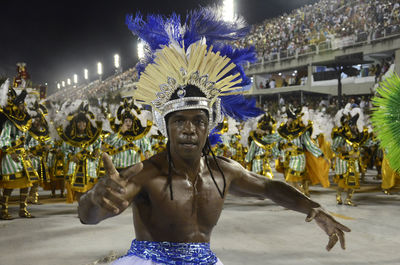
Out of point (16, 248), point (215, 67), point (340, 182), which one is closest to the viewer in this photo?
point (215, 67)

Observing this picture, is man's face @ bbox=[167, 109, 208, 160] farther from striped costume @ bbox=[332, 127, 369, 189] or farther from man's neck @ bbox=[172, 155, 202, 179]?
striped costume @ bbox=[332, 127, 369, 189]

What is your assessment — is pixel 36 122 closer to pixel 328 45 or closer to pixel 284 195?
pixel 284 195

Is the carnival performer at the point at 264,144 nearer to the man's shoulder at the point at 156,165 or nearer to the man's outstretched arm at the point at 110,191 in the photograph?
the man's shoulder at the point at 156,165

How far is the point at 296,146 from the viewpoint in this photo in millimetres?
8578

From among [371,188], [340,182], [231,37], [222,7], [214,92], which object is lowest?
[371,188]

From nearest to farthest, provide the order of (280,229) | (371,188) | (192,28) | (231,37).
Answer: (192,28) → (231,37) → (280,229) → (371,188)

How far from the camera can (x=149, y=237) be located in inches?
78.1

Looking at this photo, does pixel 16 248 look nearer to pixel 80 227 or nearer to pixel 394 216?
pixel 80 227

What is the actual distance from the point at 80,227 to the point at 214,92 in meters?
4.75

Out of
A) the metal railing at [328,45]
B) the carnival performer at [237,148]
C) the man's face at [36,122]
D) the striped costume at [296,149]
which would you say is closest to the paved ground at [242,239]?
the striped costume at [296,149]

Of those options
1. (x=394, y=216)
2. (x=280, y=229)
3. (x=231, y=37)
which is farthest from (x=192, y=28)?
(x=394, y=216)

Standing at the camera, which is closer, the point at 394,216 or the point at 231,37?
the point at 231,37

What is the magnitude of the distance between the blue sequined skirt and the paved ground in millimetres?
2630

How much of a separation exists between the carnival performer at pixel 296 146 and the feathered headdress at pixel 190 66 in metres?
5.96
